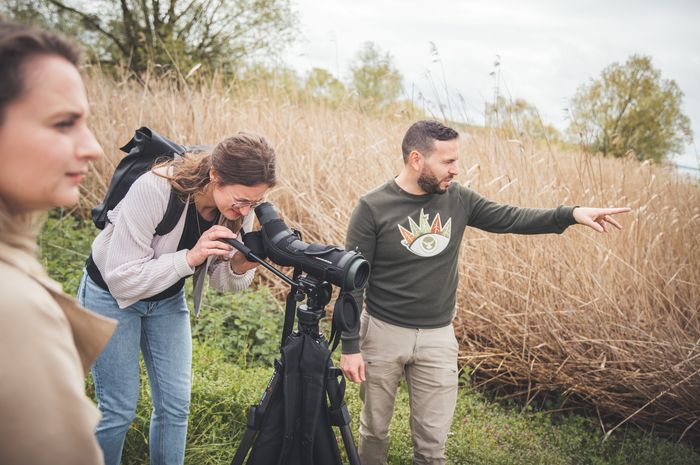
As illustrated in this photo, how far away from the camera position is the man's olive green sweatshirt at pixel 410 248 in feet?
8.07

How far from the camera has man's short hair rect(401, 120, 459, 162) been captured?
248 centimetres

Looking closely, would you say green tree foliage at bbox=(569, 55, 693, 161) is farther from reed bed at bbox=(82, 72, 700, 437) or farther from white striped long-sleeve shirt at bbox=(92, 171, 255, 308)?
white striped long-sleeve shirt at bbox=(92, 171, 255, 308)

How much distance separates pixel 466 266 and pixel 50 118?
337 cm

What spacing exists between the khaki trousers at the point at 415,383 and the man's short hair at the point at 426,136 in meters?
0.87

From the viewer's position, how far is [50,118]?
0.85m

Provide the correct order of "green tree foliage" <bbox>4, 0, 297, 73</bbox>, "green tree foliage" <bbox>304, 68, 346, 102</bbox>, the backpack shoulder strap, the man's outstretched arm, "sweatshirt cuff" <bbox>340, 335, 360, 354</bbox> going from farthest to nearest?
"green tree foliage" <bbox>4, 0, 297, 73</bbox> → "green tree foliage" <bbox>304, 68, 346, 102</bbox> → the man's outstretched arm → "sweatshirt cuff" <bbox>340, 335, 360, 354</bbox> → the backpack shoulder strap

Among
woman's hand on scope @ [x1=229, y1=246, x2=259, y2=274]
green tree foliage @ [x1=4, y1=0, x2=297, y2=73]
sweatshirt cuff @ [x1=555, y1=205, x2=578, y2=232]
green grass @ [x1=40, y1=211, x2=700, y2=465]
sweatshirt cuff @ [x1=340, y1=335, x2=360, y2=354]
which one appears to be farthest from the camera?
green tree foliage @ [x1=4, y1=0, x2=297, y2=73]

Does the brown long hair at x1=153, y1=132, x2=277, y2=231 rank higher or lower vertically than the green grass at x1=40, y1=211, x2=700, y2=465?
higher

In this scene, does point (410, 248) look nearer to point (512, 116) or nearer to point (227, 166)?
point (227, 166)

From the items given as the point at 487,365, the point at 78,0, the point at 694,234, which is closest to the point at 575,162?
the point at 694,234

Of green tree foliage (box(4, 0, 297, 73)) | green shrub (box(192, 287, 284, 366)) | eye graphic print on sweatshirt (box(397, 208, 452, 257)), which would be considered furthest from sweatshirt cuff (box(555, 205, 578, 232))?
green tree foliage (box(4, 0, 297, 73))

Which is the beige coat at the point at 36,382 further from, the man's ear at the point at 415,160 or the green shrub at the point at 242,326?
the green shrub at the point at 242,326

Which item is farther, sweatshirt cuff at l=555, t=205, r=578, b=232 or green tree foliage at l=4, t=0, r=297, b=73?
green tree foliage at l=4, t=0, r=297, b=73

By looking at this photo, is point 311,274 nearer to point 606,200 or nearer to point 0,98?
point 0,98
